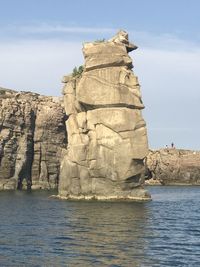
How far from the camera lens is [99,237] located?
40.4 meters

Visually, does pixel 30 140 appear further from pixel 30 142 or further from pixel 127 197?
pixel 127 197

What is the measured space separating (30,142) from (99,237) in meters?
79.7

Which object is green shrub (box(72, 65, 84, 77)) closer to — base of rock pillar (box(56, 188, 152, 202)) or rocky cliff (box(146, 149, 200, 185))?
base of rock pillar (box(56, 188, 152, 202))

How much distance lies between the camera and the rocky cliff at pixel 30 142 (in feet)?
373

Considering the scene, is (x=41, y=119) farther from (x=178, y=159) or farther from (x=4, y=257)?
(x=4, y=257)

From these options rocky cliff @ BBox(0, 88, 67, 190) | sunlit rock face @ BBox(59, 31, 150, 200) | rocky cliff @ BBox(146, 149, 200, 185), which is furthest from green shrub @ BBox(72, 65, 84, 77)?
rocky cliff @ BBox(146, 149, 200, 185)

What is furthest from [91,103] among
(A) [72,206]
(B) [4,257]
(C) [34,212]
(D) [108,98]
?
(B) [4,257]

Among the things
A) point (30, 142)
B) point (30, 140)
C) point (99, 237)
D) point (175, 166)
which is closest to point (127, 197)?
point (99, 237)

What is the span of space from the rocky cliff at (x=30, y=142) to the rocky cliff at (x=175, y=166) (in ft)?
119

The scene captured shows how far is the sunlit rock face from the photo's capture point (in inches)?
3105

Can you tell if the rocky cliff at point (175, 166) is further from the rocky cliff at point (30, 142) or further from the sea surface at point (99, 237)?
the sea surface at point (99, 237)

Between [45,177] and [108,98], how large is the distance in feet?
150

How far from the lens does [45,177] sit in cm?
12056

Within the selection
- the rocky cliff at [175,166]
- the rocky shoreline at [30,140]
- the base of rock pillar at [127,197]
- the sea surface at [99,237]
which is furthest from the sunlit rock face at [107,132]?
the rocky cliff at [175,166]
